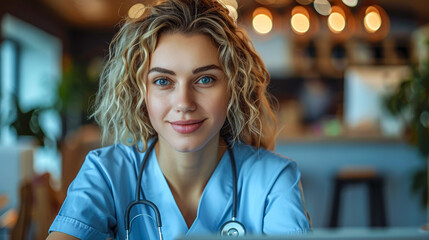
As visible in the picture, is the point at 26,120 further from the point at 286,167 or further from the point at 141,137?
the point at 286,167

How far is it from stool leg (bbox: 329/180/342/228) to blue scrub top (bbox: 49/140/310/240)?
9.47 ft

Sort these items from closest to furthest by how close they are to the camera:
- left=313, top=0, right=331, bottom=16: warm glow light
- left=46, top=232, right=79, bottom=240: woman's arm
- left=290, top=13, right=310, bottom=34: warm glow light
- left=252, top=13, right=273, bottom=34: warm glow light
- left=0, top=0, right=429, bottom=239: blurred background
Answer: left=46, top=232, right=79, bottom=240: woman's arm < left=0, top=0, right=429, bottom=239: blurred background < left=313, top=0, right=331, bottom=16: warm glow light < left=290, top=13, right=310, bottom=34: warm glow light < left=252, top=13, right=273, bottom=34: warm glow light

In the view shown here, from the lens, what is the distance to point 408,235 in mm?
509

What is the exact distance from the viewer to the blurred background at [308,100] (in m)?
3.24

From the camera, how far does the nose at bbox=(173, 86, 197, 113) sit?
3.39ft

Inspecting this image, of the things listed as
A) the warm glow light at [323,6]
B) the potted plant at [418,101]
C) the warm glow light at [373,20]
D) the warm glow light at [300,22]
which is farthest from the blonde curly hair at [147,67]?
the warm glow light at [373,20]

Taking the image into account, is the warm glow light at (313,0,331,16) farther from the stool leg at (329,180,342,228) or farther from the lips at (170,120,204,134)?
the lips at (170,120,204,134)

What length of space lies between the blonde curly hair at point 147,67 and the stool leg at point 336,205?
281 cm

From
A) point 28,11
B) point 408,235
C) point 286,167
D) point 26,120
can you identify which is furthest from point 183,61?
point 28,11

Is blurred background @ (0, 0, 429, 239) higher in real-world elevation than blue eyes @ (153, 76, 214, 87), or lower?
higher

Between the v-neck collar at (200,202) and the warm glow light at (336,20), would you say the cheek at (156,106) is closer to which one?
the v-neck collar at (200,202)

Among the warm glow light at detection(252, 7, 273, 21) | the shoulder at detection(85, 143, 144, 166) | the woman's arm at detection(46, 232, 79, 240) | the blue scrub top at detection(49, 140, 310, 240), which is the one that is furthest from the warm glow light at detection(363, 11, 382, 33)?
the woman's arm at detection(46, 232, 79, 240)

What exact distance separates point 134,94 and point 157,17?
0.68 ft

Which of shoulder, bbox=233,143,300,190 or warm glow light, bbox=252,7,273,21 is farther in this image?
warm glow light, bbox=252,7,273,21
